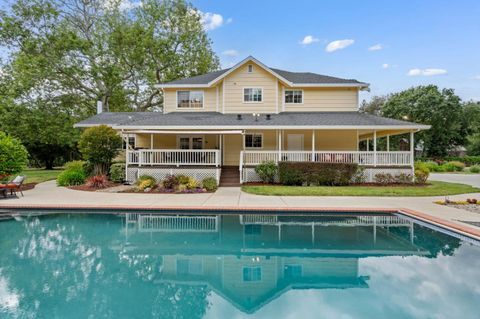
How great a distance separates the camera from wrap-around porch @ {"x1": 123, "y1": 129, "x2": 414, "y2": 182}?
1642 cm

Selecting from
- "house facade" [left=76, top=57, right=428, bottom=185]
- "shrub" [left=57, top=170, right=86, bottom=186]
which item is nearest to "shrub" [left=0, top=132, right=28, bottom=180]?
"shrub" [left=57, top=170, right=86, bottom=186]

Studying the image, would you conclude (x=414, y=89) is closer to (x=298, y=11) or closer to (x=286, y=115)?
(x=298, y=11)

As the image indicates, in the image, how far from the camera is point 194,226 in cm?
873

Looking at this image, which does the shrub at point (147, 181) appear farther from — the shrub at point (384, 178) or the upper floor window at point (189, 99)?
the shrub at point (384, 178)

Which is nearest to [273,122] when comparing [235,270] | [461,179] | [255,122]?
[255,122]

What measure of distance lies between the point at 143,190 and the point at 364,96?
52438 millimetres

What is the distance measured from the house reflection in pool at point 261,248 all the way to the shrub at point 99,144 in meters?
8.59

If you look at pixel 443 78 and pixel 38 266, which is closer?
pixel 38 266

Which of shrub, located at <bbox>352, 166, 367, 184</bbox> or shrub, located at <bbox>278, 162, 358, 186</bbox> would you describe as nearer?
shrub, located at <bbox>278, 162, 358, 186</bbox>

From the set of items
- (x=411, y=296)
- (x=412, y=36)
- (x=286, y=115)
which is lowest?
(x=411, y=296)

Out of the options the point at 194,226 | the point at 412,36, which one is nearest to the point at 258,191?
the point at 194,226

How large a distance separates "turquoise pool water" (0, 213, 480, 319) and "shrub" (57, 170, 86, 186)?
7653 mm

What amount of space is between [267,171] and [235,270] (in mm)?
10599

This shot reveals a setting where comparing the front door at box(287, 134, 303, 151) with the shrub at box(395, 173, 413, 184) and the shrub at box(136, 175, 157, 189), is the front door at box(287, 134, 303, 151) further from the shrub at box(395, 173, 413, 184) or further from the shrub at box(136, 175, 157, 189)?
the shrub at box(136, 175, 157, 189)
